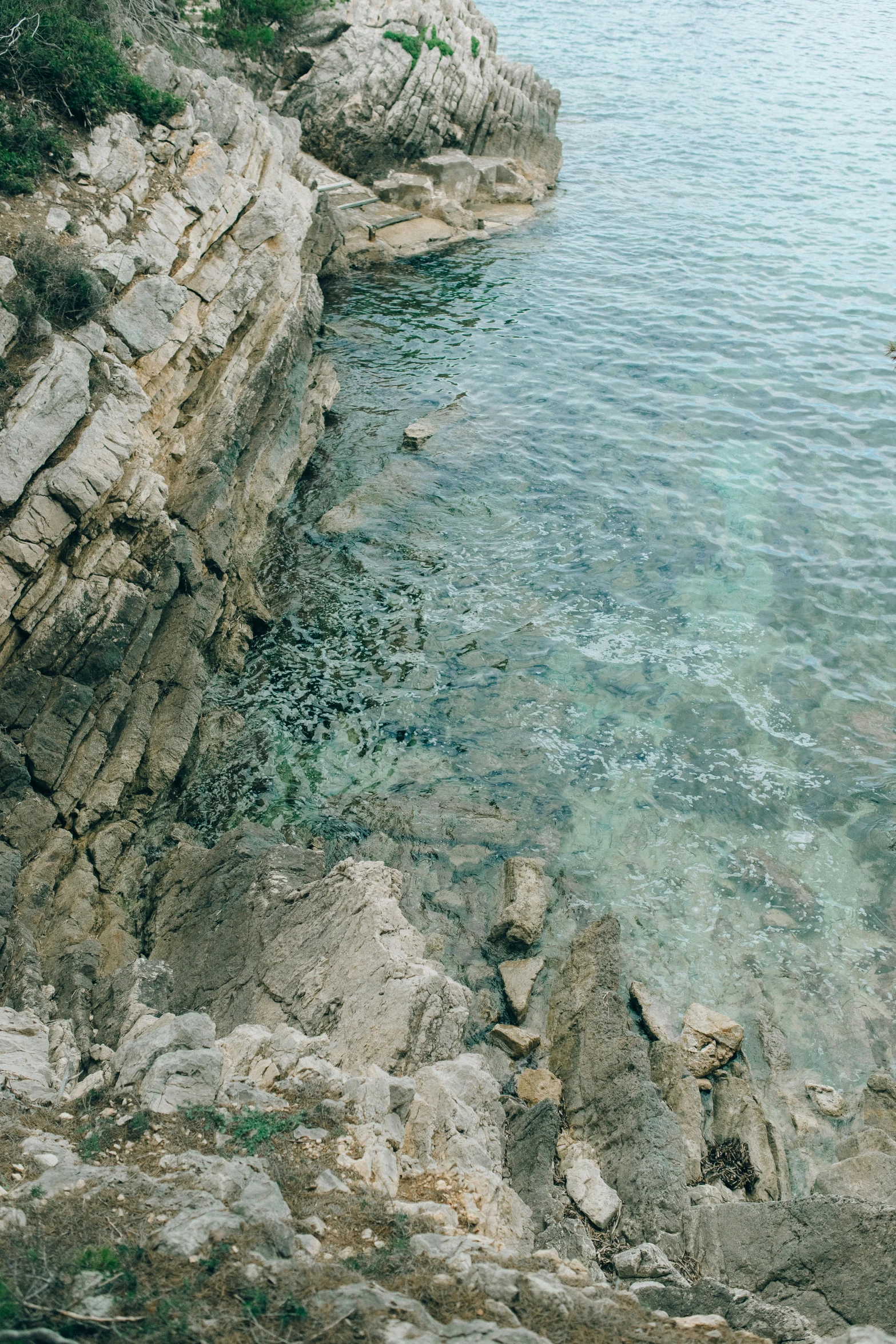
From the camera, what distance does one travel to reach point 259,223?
73.7 feet

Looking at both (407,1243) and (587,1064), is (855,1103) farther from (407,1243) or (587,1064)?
(407,1243)

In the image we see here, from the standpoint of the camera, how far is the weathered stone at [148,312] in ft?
55.9

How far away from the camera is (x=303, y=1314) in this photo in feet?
20.7

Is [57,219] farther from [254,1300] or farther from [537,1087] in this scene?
[254,1300]

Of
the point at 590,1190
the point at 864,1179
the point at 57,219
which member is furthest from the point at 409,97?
the point at 864,1179

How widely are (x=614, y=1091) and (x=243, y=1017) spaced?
507 cm

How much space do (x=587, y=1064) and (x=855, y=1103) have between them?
12.9ft

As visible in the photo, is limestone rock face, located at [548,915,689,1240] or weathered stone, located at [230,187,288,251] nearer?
limestone rock face, located at [548,915,689,1240]

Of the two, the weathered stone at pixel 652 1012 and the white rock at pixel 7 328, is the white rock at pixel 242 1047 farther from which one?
the white rock at pixel 7 328

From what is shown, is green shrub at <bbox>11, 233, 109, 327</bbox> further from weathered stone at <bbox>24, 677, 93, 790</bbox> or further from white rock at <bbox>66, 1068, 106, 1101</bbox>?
white rock at <bbox>66, 1068, 106, 1101</bbox>

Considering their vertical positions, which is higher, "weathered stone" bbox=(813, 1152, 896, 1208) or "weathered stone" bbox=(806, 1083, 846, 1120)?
"weathered stone" bbox=(813, 1152, 896, 1208)

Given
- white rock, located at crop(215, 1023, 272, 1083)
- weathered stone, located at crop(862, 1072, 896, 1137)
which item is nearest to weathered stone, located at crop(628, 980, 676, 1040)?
weathered stone, located at crop(862, 1072, 896, 1137)

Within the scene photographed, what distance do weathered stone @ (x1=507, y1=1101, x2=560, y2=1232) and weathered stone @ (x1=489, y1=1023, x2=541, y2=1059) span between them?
1379mm

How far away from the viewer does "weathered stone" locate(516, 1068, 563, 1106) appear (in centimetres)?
1204
